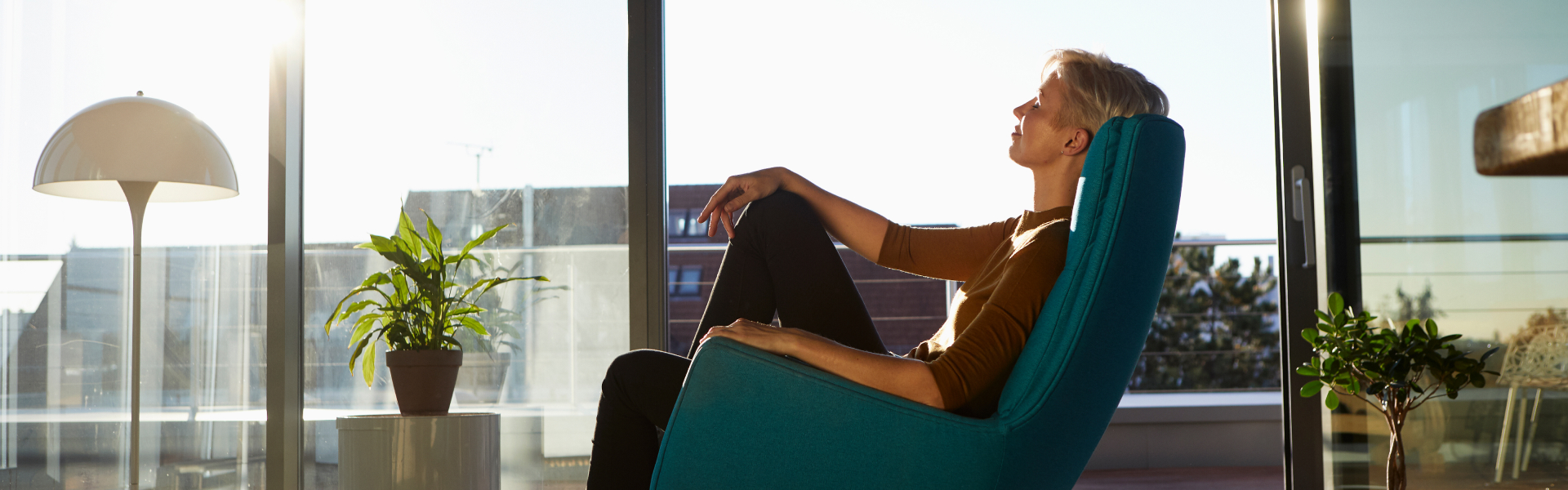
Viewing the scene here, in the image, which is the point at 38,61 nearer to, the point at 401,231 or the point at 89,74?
the point at 89,74

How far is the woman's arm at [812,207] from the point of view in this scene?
1.63 meters

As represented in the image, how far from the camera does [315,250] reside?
8.70ft

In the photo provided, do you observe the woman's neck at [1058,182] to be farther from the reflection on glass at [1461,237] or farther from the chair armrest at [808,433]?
the reflection on glass at [1461,237]

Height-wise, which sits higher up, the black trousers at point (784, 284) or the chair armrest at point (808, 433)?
the black trousers at point (784, 284)

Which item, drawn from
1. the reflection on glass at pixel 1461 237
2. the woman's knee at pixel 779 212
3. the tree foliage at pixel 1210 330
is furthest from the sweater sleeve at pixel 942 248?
the tree foliage at pixel 1210 330

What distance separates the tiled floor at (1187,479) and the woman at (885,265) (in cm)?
196

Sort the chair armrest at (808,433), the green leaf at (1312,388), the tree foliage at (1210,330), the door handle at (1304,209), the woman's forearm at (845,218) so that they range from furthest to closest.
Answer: the tree foliage at (1210,330) → the door handle at (1304,209) → the green leaf at (1312,388) → the woman's forearm at (845,218) → the chair armrest at (808,433)

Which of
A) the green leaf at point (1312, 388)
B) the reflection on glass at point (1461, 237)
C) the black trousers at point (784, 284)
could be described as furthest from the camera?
the green leaf at point (1312, 388)

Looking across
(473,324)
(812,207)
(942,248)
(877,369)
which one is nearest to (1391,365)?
(942,248)

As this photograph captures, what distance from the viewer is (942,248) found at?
1737 mm

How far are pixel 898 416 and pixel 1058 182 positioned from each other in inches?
22.3

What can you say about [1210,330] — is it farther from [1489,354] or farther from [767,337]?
[767,337]

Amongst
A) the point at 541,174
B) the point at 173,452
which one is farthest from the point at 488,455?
the point at 173,452

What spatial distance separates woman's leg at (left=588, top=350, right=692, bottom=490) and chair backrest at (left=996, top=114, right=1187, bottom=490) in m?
0.47
